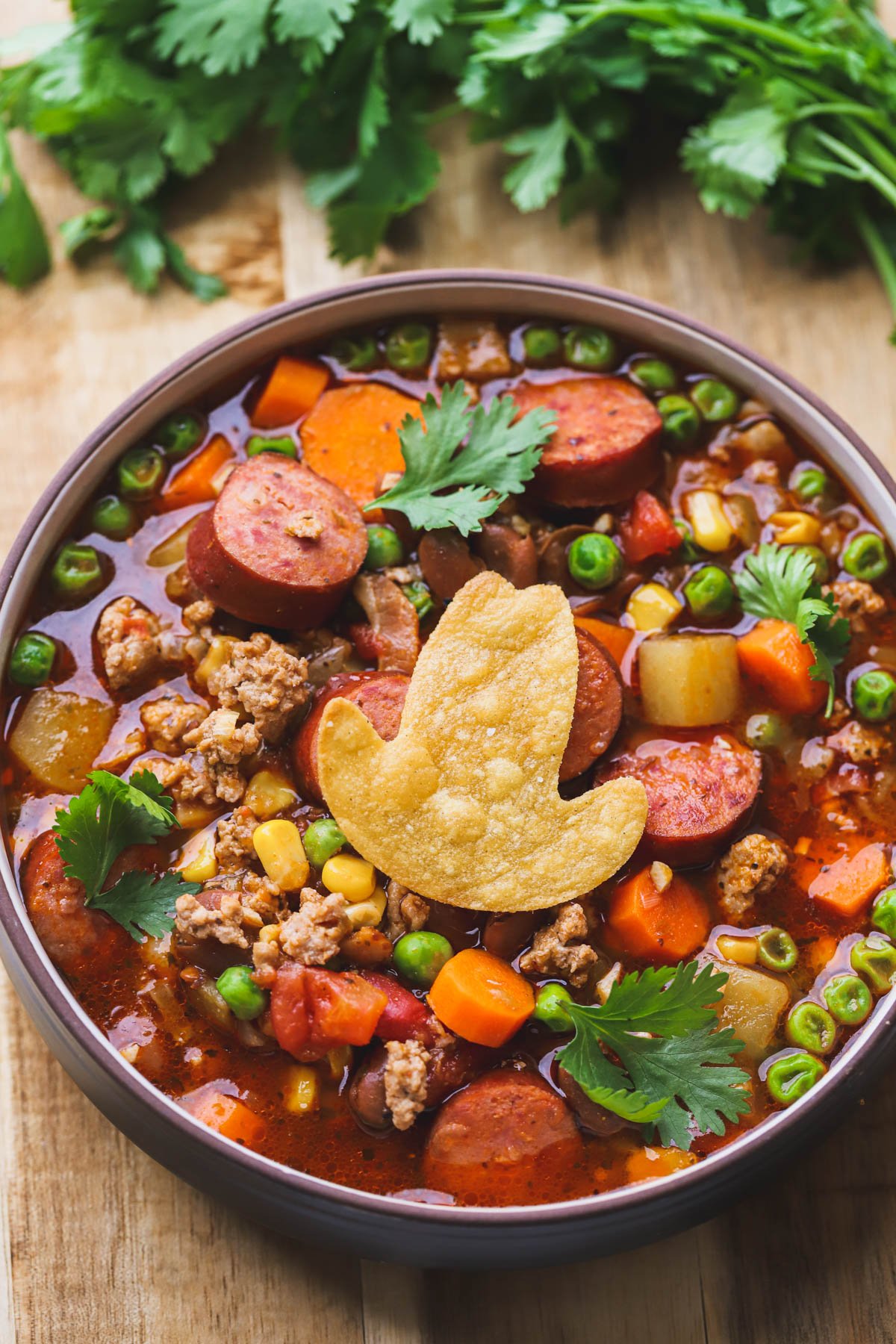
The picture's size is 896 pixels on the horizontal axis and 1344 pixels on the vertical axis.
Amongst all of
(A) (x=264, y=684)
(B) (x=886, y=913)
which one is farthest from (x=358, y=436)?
(B) (x=886, y=913)

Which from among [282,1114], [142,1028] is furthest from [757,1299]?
[142,1028]

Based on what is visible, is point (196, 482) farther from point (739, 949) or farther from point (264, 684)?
point (739, 949)

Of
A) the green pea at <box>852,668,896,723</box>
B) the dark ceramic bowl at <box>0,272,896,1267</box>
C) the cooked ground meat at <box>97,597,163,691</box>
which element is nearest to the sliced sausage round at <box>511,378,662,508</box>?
the dark ceramic bowl at <box>0,272,896,1267</box>

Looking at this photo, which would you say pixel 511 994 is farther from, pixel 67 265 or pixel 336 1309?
pixel 67 265

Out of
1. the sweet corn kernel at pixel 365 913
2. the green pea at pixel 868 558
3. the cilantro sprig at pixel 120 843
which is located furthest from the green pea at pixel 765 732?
the cilantro sprig at pixel 120 843

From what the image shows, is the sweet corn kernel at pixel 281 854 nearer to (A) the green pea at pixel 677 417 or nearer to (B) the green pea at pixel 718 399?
(A) the green pea at pixel 677 417
